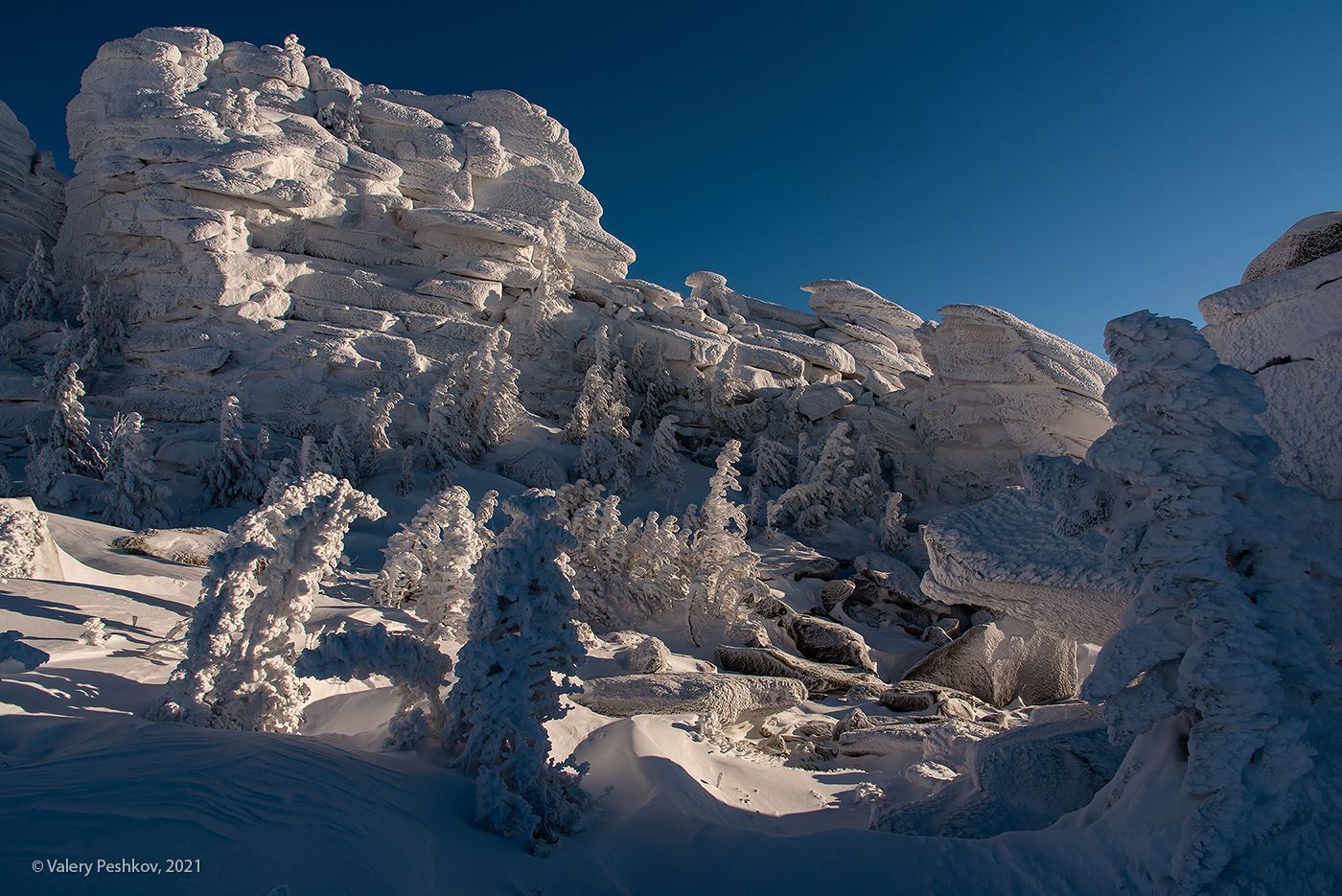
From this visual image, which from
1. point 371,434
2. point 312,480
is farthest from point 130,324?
point 312,480

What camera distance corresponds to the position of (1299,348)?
5.17m

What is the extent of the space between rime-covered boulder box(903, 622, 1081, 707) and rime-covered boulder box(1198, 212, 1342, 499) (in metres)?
6.52

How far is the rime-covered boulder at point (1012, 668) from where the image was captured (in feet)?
36.2

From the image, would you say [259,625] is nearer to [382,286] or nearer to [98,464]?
[98,464]

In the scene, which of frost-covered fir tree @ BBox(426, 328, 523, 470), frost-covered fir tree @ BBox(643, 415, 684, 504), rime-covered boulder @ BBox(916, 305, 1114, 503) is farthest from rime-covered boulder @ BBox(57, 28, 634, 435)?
rime-covered boulder @ BBox(916, 305, 1114, 503)

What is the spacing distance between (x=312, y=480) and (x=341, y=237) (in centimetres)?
2142

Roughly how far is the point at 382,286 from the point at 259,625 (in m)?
20.5

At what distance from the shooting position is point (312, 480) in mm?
6785

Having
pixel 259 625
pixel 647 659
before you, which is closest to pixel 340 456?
pixel 647 659

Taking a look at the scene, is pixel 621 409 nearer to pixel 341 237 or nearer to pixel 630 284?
pixel 630 284

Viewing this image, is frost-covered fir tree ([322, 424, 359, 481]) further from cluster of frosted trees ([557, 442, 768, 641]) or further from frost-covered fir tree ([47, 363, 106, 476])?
cluster of frosted trees ([557, 442, 768, 641])

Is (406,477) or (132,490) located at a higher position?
(406,477)

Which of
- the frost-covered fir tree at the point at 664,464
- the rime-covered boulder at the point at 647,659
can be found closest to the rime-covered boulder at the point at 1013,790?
the rime-covered boulder at the point at 647,659

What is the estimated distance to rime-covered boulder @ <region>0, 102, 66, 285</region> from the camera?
24562 millimetres
